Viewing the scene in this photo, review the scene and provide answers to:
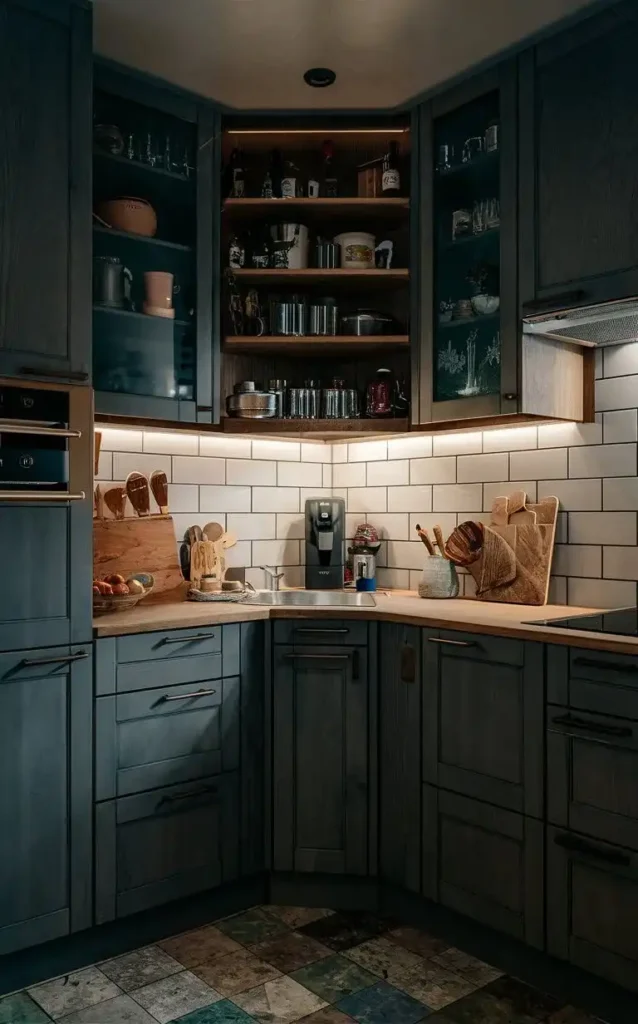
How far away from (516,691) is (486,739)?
18 cm

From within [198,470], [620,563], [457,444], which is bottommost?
[620,563]

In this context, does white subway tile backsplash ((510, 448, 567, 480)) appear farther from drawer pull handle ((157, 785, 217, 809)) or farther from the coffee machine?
drawer pull handle ((157, 785, 217, 809))

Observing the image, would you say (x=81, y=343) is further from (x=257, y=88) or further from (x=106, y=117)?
(x=257, y=88)

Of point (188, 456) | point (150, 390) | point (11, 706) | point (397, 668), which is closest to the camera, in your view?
point (11, 706)

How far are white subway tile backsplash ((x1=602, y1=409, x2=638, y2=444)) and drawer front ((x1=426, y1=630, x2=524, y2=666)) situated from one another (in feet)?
2.70

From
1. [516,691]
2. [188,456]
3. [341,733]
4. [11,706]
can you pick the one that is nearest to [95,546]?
[188,456]

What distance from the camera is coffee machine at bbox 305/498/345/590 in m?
3.33

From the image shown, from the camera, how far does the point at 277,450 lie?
348 centimetres

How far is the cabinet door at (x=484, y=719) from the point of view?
226 centimetres

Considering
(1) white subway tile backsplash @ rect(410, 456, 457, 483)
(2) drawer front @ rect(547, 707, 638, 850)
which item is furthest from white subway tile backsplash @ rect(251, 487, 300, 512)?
(2) drawer front @ rect(547, 707, 638, 850)

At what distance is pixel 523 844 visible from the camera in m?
2.28

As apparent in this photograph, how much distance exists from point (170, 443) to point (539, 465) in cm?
130

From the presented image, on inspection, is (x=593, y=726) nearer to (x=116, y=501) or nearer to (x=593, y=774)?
(x=593, y=774)

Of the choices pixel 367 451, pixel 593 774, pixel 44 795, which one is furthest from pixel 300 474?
pixel 593 774
